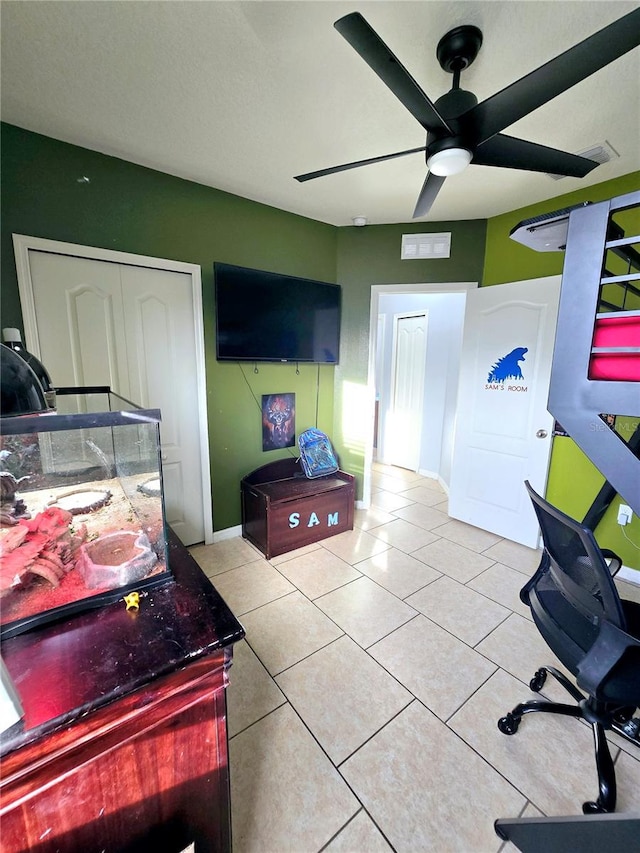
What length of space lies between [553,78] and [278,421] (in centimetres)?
257

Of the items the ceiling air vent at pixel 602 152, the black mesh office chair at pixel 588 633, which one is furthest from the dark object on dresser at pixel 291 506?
the ceiling air vent at pixel 602 152

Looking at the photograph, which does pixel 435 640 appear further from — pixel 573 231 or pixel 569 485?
pixel 573 231

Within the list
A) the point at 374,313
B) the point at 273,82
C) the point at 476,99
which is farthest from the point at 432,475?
the point at 273,82

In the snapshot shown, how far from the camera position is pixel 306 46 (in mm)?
1400

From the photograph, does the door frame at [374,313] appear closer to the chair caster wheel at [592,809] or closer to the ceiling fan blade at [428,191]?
the ceiling fan blade at [428,191]

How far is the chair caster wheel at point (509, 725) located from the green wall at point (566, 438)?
1.74 metres

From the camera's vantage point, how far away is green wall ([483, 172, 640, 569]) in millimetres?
2443

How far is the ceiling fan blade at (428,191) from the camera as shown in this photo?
1626 mm

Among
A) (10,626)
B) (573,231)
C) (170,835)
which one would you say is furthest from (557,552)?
(10,626)

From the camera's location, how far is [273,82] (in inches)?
62.4

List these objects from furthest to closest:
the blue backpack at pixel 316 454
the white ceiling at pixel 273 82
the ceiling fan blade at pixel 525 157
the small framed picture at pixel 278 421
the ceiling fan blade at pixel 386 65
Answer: the blue backpack at pixel 316 454 → the small framed picture at pixel 278 421 → the ceiling fan blade at pixel 525 157 → the white ceiling at pixel 273 82 → the ceiling fan blade at pixel 386 65

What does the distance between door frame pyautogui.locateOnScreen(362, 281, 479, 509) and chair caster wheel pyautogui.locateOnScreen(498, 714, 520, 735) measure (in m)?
2.24

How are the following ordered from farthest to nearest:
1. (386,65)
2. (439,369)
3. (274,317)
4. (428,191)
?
(439,369) → (274,317) → (428,191) → (386,65)

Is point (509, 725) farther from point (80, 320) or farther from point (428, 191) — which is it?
point (80, 320)
